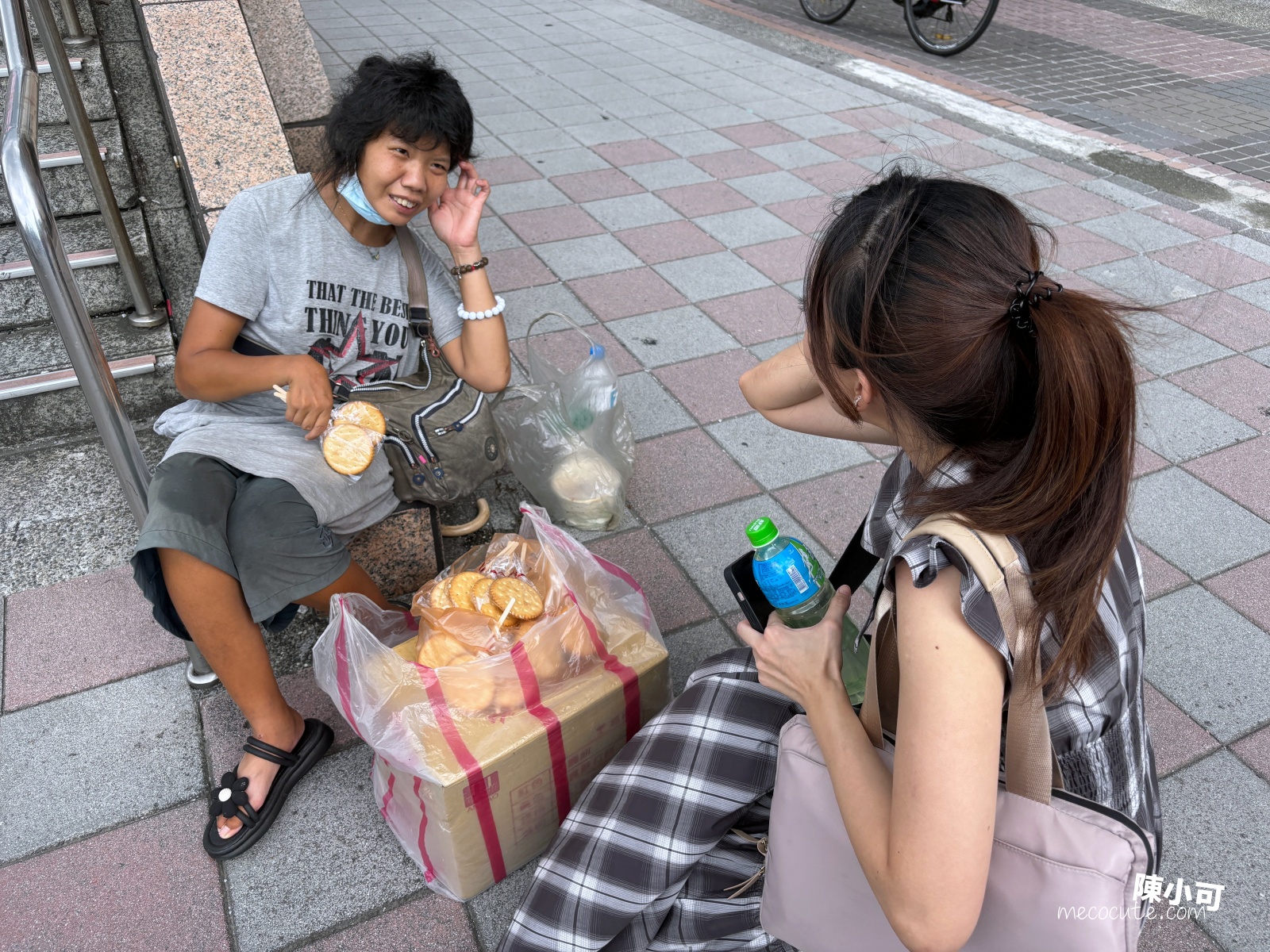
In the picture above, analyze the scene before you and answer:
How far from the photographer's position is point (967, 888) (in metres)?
1.02

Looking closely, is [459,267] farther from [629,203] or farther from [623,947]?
[629,203]

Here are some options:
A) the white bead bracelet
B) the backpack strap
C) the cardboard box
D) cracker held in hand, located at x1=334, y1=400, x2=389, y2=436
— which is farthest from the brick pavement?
the white bead bracelet

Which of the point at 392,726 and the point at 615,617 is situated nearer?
the point at 392,726

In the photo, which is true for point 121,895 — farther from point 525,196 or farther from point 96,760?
point 525,196

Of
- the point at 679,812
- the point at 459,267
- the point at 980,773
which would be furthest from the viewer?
the point at 459,267

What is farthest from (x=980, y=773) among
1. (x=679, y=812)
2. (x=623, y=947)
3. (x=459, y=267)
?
(x=459, y=267)

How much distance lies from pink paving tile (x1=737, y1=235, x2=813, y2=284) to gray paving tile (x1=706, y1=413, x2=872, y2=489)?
1.17m

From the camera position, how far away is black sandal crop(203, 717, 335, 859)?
182cm

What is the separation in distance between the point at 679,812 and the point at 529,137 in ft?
15.9

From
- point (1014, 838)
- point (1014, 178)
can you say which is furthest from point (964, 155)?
point (1014, 838)

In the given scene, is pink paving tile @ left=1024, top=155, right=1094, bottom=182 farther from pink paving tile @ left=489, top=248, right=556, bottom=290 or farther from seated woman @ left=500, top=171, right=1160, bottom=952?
seated woman @ left=500, top=171, right=1160, bottom=952

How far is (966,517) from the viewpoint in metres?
1.09

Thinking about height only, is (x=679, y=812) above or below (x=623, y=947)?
above

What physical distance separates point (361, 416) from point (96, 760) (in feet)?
3.18
